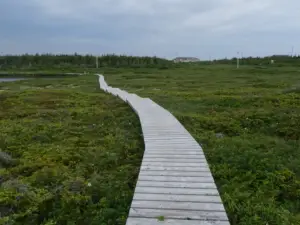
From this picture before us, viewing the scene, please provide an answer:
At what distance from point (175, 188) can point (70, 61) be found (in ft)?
247

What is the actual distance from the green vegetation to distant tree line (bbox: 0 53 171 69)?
2327 inches

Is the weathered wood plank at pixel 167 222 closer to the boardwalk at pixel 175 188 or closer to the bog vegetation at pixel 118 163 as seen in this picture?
the boardwalk at pixel 175 188

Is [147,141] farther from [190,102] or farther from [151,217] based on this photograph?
[190,102]

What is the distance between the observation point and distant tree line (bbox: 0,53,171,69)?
7212 centimetres

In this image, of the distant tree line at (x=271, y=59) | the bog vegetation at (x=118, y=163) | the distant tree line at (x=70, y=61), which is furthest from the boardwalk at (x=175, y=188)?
the distant tree line at (x=70, y=61)

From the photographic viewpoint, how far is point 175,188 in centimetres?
498

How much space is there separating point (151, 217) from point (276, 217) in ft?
6.04

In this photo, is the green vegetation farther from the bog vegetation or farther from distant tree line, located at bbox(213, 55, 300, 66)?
distant tree line, located at bbox(213, 55, 300, 66)

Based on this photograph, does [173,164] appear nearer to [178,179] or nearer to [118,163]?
[178,179]

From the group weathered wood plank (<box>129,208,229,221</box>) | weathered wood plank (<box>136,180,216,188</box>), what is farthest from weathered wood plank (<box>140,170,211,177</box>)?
weathered wood plank (<box>129,208,229,221</box>)

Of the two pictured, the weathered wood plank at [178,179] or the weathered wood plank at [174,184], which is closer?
the weathered wood plank at [174,184]

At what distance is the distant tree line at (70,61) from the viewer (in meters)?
72.1

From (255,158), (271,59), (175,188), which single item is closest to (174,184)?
(175,188)

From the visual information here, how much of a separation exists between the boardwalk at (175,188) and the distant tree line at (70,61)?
→ 63344mm
